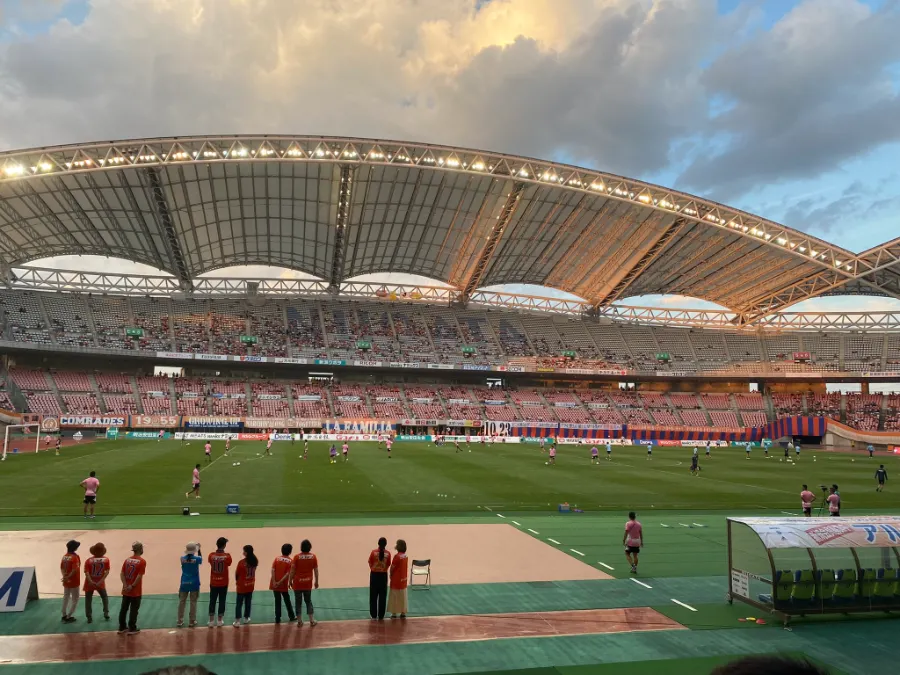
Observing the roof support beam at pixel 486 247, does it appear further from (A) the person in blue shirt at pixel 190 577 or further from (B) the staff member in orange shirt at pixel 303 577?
(A) the person in blue shirt at pixel 190 577

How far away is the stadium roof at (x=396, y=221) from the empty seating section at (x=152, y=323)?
6.33 m

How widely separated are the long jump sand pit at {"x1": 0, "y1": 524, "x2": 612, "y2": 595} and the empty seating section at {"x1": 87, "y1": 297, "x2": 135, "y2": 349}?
5425 cm

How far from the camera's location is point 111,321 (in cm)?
6838

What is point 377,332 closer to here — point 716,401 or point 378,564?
point 716,401

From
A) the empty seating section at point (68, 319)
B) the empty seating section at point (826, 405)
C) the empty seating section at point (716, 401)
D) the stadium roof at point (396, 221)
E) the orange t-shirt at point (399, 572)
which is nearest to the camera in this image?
the orange t-shirt at point (399, 572)

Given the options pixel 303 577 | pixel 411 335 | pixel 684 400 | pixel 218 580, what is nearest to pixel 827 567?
pixel 303 577

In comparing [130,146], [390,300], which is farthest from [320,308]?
[130,146]

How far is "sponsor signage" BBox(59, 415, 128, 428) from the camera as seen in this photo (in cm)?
5688

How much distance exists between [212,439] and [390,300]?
1150 inches

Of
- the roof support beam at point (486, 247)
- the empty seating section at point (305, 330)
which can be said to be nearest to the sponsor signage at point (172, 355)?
the empty seating section at point (305, 330)

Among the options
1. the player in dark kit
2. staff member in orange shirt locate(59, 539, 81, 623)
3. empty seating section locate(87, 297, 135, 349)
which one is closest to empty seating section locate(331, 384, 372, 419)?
empty seating section locate(87, 297, 135, 349)

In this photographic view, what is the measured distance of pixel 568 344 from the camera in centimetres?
8194

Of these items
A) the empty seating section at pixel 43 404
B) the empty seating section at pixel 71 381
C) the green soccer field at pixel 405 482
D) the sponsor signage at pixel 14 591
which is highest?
the empty seating section at pixel 71 381

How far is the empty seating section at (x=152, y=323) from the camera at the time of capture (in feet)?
221
